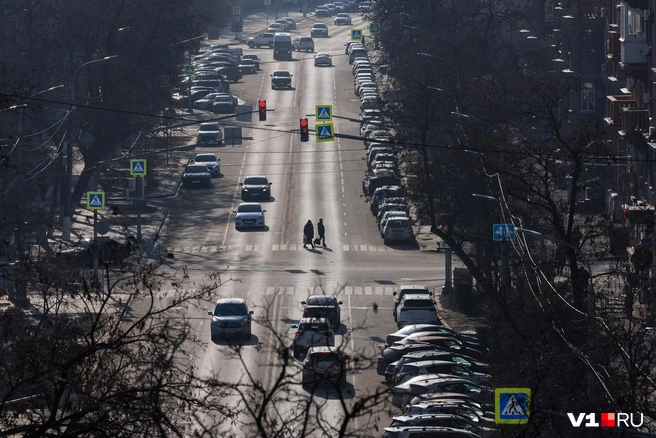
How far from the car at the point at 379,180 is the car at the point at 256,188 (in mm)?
4987

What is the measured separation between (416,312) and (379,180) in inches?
937

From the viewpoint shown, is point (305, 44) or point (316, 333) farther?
point (305, 44)

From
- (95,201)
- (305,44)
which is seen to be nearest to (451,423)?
(95,201)

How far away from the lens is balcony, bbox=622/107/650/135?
48.3 meters

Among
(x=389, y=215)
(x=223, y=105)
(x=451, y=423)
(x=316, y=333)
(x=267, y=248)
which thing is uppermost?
(x=316, y=333)

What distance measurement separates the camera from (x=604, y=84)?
65.5 metres

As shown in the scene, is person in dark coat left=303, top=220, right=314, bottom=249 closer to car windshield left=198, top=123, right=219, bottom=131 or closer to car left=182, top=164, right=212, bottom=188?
car left=182, top=164, right=212, bottom=188

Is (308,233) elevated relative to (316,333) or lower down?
lower down

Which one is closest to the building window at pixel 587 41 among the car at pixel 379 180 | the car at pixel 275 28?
the car at pixel 379 180

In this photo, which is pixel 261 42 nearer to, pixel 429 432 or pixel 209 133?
pixel 209 133

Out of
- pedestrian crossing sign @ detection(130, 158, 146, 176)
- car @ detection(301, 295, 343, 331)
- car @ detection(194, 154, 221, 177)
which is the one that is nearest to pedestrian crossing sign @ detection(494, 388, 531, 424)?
car @ detection(301, 295, 343, 331)

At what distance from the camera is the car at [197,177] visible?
67062 millimetres

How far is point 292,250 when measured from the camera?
A: 54.1 meters

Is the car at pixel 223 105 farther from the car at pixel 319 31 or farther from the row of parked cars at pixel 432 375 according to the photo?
the row of parked cars at pixel 432 375
